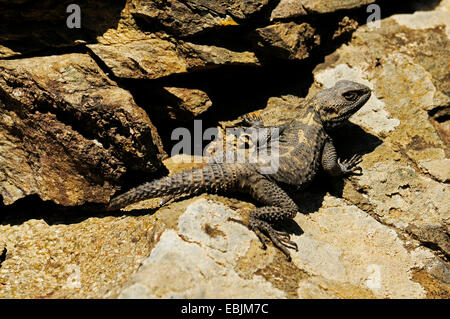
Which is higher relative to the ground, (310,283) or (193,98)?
(193,98)

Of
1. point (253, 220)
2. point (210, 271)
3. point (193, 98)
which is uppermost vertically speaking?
point (193, 98)

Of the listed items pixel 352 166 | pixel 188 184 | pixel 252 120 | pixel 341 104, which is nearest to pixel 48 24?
pixel 188 184

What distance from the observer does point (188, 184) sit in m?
5.22

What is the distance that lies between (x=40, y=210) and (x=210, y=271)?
287 cm

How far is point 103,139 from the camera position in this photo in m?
5.20

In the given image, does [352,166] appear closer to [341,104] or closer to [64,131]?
[341,104]

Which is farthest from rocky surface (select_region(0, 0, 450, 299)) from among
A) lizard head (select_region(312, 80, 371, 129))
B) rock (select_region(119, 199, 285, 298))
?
lizard head (select_region(312, 80, 371, 129))

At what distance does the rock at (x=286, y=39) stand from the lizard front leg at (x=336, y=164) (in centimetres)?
173

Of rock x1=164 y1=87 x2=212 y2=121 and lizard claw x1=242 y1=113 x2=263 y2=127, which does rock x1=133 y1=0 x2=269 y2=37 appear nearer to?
rock x1=164 y1=87 x2=212 y2=121

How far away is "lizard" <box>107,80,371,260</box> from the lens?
5168 millimetres

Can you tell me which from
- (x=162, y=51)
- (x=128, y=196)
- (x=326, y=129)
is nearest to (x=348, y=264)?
(x=326, y=129)

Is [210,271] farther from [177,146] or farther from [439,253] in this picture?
[439,253]

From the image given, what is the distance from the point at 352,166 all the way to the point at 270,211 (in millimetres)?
1943

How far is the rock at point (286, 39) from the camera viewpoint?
20.3ft
